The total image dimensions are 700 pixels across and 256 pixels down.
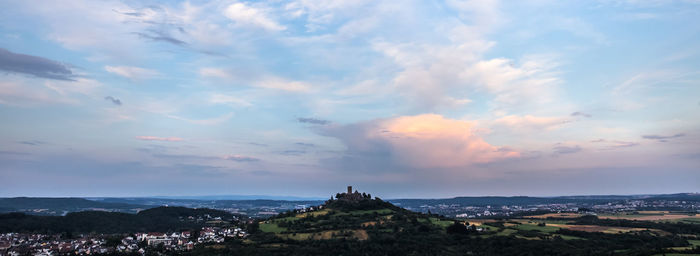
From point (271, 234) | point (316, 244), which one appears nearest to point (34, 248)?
point (271, 234)

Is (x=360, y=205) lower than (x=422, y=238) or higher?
higher

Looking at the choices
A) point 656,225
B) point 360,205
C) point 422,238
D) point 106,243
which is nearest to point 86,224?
point 106,243

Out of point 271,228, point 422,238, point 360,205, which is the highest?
point 360,205

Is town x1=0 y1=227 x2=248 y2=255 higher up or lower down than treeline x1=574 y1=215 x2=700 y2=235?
lower down

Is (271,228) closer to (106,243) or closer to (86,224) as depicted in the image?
(106,243)

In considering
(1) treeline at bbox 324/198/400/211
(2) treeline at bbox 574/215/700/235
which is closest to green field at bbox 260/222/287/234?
(1) treeline at bbox 324/198/400/211

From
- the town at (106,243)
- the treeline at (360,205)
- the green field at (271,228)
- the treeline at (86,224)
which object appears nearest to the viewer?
the town at (106,243)

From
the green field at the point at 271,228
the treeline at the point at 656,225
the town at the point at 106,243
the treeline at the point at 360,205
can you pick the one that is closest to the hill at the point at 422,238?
the green field at the point at 271,228

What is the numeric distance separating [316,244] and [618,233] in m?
75.4

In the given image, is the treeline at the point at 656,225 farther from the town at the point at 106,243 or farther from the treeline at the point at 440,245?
the town at the point at 106,243

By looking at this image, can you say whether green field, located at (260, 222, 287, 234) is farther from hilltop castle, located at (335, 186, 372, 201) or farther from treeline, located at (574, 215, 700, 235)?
treeline, located at (574, 215, 700, 235)

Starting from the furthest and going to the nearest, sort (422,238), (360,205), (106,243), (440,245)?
(360,205)
(106,243)
(422,238)
(440,245)

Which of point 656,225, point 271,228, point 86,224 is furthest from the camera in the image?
point 86,224

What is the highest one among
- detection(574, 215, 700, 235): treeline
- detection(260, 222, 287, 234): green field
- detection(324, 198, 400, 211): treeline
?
detection(324, 198, 400, 211): treeline
